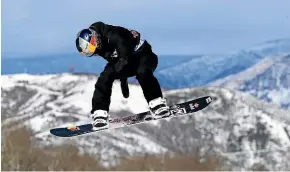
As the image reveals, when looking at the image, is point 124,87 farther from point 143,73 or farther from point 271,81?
point 271,81

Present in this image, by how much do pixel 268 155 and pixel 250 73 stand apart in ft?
83.7

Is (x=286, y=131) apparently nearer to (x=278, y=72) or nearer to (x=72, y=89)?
(x=72, y=89)

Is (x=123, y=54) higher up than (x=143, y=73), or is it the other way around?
(x=123, y=54)

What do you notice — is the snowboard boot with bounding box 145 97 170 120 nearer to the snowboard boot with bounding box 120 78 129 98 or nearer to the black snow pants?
the black snow pants

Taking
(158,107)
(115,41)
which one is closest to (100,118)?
Answer: (158,107)

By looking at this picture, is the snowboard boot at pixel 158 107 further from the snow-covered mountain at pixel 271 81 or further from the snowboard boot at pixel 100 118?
the snow-covered mountain at pixel 271 81

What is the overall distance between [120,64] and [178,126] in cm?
7036

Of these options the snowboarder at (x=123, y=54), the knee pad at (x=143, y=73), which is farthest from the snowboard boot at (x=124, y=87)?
the knee pad at (x=143, y=73)

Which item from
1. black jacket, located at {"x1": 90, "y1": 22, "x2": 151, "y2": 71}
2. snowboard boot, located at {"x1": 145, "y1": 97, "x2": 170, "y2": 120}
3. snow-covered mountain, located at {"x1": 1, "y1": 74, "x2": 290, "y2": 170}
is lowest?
snowboard boot, located at {"x1": 145, "y1": 97, "x2": 170, "y2": 120}

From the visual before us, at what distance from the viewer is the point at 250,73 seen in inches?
4092

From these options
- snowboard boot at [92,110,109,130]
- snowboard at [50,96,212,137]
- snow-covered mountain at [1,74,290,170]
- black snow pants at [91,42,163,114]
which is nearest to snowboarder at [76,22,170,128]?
black snow pants at [91,42,163,114]

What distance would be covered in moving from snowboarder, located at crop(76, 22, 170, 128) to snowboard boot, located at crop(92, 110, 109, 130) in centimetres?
56

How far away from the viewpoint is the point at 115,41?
442 inches

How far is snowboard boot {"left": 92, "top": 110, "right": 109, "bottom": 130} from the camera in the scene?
12164 millimetres
